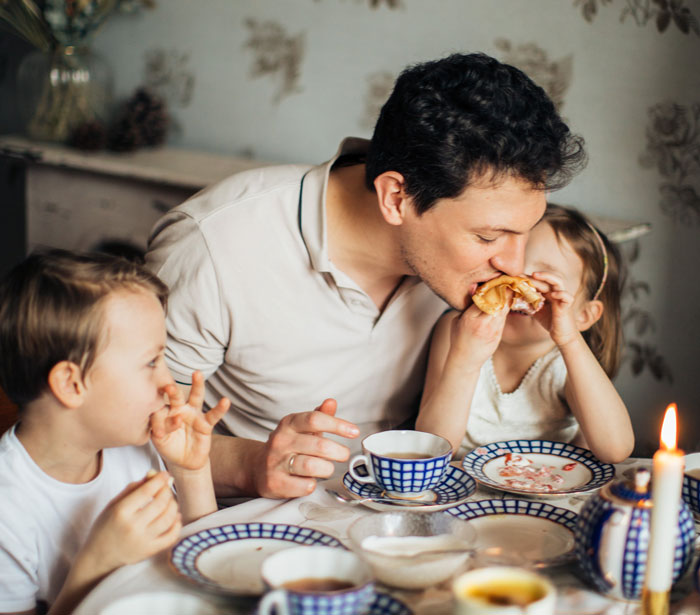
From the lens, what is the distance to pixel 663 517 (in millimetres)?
767

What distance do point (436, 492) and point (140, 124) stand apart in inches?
85.2

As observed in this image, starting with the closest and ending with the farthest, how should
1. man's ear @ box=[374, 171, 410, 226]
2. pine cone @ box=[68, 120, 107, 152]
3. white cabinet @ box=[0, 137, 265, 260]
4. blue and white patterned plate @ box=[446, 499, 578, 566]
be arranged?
blue and white patterned plate @ box=[446, 499, 578, 566], man's ear @ box=[374, 171, 410, 226], white cabinet @ box=[0, 137, 265, 260], pine cone @ box=[68, 120, 107, 152]

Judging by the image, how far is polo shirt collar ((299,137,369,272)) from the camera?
164 centimetres

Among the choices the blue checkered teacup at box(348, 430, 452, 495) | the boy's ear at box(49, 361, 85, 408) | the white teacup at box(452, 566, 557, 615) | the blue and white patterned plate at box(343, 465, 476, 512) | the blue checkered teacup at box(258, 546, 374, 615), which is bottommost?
the blue and white patterned plate at box(343, 465, 476, 512)

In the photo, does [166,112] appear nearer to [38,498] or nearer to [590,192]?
[590,192]

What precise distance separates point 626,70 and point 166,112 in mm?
1705

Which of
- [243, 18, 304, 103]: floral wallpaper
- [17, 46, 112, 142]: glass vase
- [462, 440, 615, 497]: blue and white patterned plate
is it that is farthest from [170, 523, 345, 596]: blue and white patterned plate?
[17, 46, 112, 142]: glass vase

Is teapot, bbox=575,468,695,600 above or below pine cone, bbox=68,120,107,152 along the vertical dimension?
below

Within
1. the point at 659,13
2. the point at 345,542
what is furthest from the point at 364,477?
the point at 659,13

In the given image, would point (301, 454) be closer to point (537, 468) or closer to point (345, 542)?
point (345, 542)

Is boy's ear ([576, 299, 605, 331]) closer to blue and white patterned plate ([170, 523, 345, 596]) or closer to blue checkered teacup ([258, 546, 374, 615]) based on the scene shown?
blue and white patterned plate ([170, 523, 345, 596])

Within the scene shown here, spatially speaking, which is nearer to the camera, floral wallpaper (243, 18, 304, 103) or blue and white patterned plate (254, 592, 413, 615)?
blue and white patterned plate (254, 592, 413, 615)

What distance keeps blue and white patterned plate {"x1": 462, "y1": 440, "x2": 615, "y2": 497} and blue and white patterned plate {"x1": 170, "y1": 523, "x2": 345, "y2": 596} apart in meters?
0.34

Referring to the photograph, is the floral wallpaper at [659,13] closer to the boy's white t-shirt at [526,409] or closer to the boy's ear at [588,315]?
the boy's ear at [588,315]
